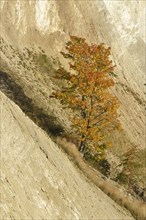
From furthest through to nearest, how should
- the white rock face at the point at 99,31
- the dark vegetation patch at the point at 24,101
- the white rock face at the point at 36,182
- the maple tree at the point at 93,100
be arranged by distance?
the white rock face at the point at 99,31 < the dark vegetation patch at the point at 24,101 < the maple tree at the point at 93,100 < the white rock face at the point at 36,182

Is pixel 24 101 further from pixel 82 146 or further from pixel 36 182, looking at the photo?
pixel 36 182

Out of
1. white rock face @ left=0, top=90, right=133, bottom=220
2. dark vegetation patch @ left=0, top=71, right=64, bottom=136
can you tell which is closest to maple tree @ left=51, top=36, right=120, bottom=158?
dark vegetation patch @ left=0, top=71, right=64, bottom=136

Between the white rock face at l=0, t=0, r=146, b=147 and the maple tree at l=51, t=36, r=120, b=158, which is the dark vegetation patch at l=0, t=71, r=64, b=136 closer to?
the white rock face at l=0, t=0, r=146, b=147

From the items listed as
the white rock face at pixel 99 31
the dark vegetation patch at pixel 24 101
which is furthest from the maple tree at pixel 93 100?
the white rock face at pixel 99 31

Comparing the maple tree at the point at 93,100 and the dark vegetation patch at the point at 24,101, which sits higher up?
the maple tree at the point at 93,100

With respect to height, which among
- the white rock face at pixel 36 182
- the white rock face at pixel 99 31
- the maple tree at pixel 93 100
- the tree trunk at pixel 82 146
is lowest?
the white rock face at pixel 36 182

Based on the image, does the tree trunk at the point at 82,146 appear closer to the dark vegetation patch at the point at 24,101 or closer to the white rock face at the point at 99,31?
the dark vegetation patch at the point at 24,101

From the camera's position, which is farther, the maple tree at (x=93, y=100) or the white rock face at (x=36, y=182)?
the maple tree at (x=93, y=100)
